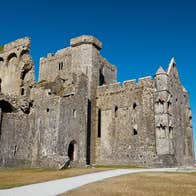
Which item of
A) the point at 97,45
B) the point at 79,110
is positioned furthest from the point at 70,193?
the point at 97,45

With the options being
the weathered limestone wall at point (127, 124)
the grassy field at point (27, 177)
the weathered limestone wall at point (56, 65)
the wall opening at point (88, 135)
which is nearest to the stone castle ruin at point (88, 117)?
the weathered limestone wall at point (127, 124)

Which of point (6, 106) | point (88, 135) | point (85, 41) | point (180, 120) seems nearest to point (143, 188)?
point (88, 135)

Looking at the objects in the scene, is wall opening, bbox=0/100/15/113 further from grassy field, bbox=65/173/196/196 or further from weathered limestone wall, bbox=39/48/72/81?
grassy field, bbox=65/173/196/196

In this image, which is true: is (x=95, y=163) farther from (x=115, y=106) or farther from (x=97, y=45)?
(x=97, y=45)

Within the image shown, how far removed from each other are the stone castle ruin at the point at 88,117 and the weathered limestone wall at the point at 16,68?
115 mm

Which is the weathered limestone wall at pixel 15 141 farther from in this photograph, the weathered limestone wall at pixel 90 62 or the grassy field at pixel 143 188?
the grassy field at pixel 143 188

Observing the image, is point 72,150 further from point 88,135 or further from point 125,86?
point 125,86

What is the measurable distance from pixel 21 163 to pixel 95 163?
840 centimetres

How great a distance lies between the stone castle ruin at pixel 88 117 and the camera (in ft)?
87.8

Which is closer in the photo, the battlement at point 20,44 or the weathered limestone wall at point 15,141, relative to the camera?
the weathered limestone wall at point 15,141

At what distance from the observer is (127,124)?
30.5m

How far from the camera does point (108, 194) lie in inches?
432

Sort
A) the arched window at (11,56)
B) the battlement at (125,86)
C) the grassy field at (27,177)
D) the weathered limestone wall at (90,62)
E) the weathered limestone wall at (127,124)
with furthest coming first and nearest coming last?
the arched window at (11,56)
the weathered limestone wall at (90,62)
the battlement at (125,86)
the weathered limestone wall at (127,124)
the grassy field at (27,177)

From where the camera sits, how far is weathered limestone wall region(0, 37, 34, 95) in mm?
34219
